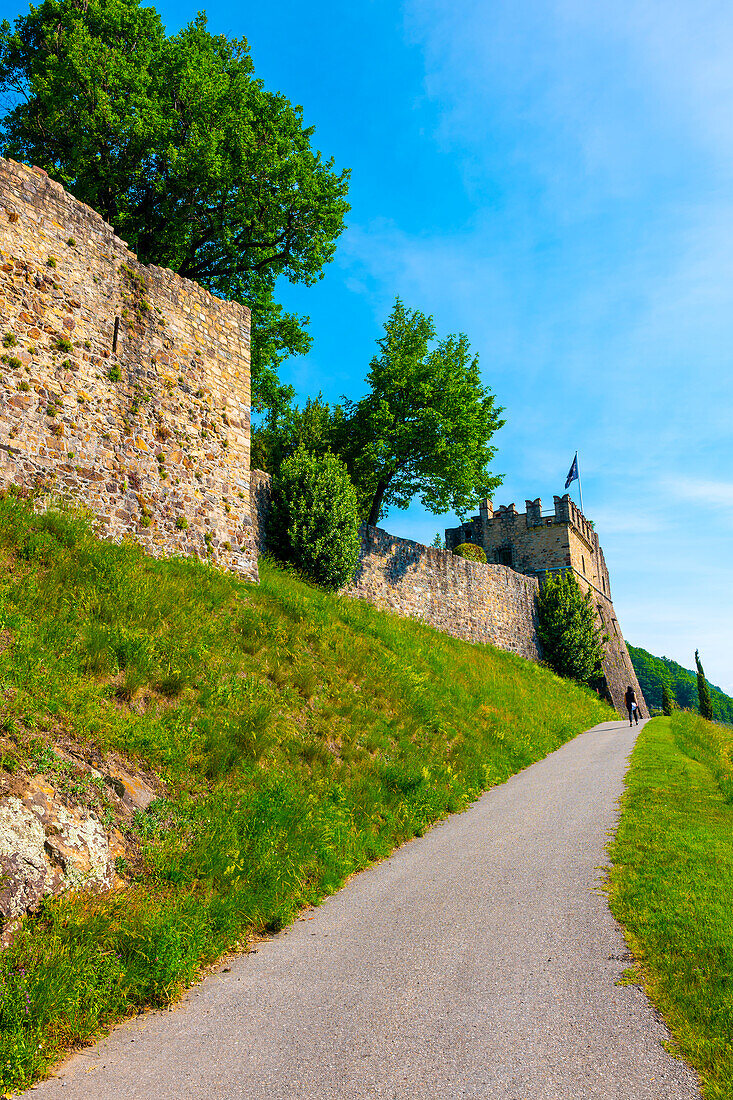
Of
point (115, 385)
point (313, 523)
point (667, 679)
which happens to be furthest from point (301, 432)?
point (667, 679)

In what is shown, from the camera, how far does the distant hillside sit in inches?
4392

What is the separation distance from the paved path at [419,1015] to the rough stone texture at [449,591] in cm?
1445

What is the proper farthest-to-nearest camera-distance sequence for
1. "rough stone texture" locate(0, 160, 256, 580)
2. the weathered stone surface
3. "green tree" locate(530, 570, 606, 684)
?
"green tree" locate(530, 570, 606, 684) → "rough stone texture" locate(0, 160, 256, 580) → the weathered stone surface

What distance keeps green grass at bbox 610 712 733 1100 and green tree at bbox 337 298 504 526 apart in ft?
53.9

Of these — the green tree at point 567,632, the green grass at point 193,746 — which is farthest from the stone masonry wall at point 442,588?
the green grass at point 193,746

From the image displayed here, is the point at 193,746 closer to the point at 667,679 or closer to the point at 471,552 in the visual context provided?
the point at 471,552

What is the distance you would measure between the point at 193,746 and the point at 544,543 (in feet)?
119

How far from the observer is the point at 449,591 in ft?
85.3

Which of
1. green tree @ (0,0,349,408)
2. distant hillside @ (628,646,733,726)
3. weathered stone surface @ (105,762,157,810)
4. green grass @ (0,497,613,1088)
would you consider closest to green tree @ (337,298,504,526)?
green tree @ (0,0,349,408)

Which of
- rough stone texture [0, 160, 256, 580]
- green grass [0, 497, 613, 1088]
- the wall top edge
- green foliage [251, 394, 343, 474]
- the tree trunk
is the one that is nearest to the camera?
green grass [0, 497, 613, 1088]

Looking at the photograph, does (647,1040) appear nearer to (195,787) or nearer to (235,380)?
(195,787)

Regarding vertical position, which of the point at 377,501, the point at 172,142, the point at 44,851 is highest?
the point at 172,142

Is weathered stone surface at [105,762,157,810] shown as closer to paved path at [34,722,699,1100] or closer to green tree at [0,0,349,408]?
paved path at [34,722,699,1100]

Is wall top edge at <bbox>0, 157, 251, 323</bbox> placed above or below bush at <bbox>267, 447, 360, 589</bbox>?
above
